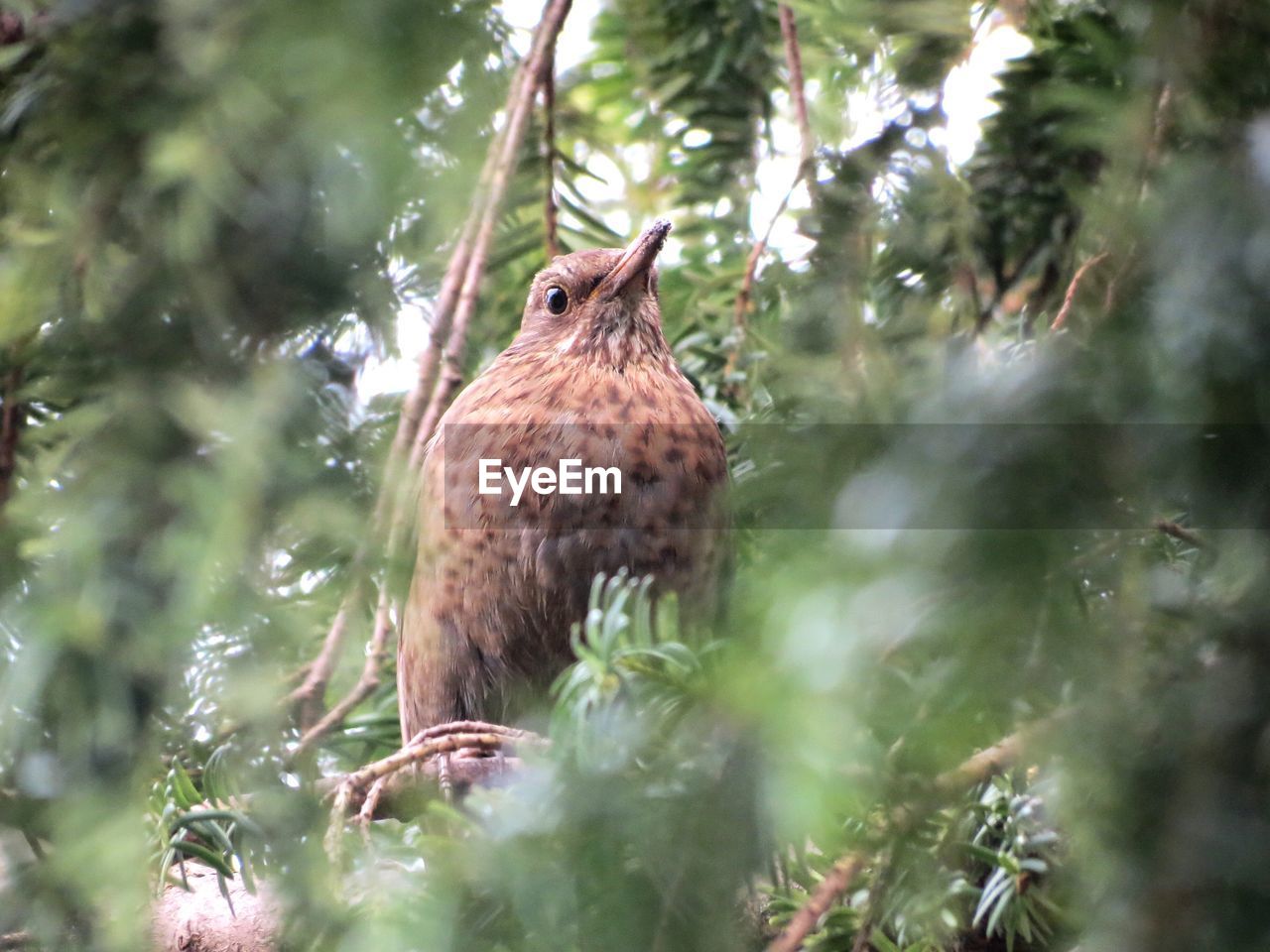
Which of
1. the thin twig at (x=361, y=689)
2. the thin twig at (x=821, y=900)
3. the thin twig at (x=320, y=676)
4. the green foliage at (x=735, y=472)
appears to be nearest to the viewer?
the green foliage at (x=735, y=472)

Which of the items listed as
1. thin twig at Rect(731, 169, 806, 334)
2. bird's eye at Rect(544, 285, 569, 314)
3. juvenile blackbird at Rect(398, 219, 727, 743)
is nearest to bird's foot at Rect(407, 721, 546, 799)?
juvenile blackbird at Rect(398, 219, 727, 743)

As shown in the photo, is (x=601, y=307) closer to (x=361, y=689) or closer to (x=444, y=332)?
(x=444, y=332)

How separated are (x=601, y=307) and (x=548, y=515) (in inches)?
21.0

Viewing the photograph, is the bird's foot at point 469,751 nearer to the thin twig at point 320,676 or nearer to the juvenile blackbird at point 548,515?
the thin twig at point 320,676

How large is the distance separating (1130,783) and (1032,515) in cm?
15

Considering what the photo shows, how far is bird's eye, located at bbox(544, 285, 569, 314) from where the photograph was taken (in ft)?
7.30

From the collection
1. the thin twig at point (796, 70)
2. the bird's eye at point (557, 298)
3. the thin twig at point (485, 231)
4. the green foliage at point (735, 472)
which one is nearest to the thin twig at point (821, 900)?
the green foliage at point (735, 472)

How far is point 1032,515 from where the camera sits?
60cm

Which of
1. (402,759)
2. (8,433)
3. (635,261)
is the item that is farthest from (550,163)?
(402,759)

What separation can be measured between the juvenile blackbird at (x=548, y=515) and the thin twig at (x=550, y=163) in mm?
63

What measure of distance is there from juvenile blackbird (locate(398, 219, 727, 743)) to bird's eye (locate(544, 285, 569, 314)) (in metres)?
0.04

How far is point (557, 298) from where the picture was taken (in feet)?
7.32

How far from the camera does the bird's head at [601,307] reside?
218 cm

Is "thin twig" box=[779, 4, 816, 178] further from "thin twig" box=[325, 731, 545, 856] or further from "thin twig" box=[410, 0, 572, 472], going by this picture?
"thin twig" box=[325, 731, 545, 856]
